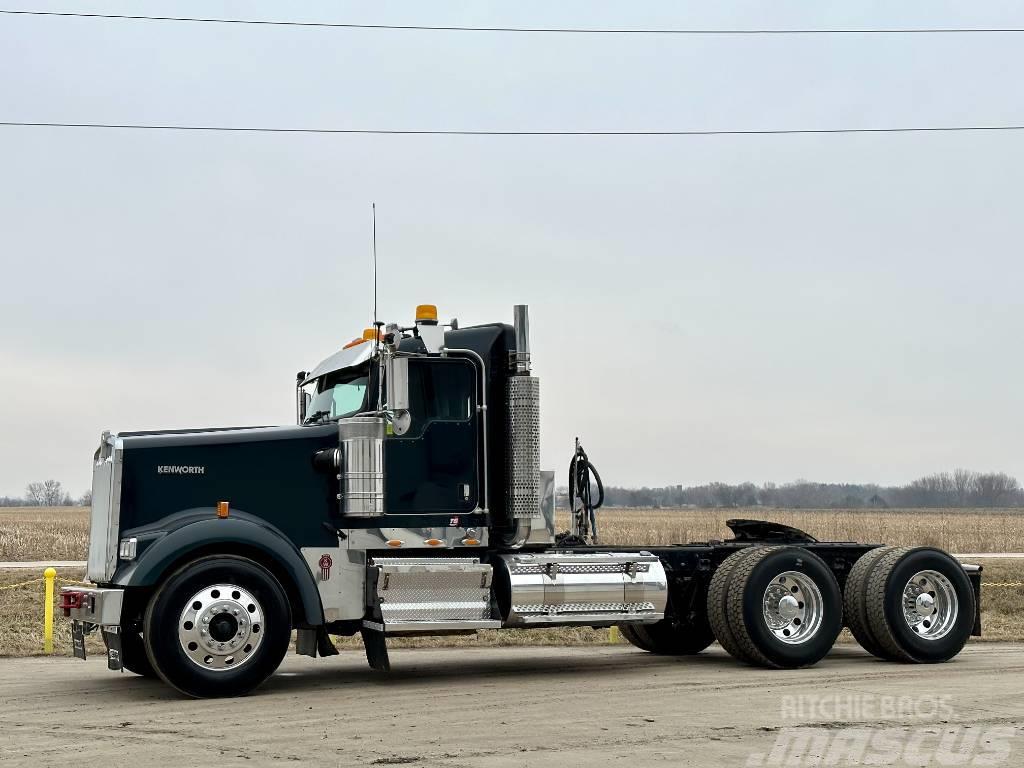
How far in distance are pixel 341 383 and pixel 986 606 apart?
43.9ft

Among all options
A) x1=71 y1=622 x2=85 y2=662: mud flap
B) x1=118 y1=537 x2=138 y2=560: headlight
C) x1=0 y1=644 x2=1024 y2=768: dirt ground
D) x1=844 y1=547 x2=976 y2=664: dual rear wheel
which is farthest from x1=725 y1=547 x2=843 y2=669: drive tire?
x1=71 y1=622 x2=85 y2=662: mud flap

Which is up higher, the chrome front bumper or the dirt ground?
the chrome front bumper

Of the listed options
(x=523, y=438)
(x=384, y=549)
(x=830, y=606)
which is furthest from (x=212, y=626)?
(x=830, y=606)

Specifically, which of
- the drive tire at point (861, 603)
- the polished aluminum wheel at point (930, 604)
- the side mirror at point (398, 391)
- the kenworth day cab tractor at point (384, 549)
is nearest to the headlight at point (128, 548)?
the kenworth day cab tractor at point (384, 549)

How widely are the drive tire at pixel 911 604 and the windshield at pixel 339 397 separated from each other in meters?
5.81

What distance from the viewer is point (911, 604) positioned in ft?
47.9

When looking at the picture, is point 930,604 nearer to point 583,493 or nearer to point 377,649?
point 583,493

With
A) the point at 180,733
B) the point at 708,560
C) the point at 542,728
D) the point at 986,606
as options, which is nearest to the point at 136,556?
the point at 180,733

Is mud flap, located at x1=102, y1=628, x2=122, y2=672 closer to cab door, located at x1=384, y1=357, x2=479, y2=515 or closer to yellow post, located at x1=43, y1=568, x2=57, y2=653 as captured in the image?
cab door, located at x1=384, y1=357, x2=479, y2=515

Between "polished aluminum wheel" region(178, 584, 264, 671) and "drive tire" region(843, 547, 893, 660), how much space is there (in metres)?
6.45

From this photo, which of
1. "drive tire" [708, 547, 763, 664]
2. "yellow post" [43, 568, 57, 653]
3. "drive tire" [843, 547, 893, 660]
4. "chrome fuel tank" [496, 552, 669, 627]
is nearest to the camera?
"chrome fuel tank" [496, 552, 669, 627]

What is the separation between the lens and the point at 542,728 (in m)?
9.88

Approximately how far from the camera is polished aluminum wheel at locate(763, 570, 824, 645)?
1395 cm

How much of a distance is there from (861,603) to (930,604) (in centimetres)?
82
